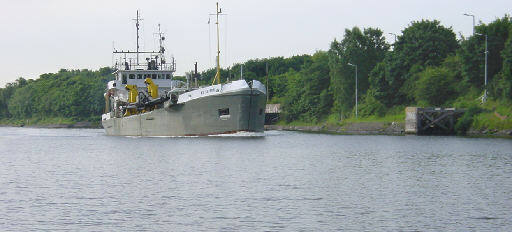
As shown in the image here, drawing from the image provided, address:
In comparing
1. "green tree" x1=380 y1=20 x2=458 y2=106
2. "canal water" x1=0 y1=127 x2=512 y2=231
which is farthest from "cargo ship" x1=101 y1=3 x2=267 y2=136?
"green tree" x1=380 y1=20 x2=458 y2=106

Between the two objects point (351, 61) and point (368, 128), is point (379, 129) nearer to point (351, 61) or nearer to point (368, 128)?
point (368, 128)

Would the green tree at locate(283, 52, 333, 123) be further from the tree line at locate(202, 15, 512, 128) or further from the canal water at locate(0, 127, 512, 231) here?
the canal water at locate(0, 127, 512, 231)

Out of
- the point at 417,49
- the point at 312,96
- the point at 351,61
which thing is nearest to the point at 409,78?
the point at 417,49

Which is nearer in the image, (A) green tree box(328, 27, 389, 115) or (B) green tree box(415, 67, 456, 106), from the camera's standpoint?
(B) green tree box(415, 67, 456, 106)

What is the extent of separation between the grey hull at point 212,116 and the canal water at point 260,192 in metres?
17.5

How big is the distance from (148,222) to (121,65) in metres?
70.0

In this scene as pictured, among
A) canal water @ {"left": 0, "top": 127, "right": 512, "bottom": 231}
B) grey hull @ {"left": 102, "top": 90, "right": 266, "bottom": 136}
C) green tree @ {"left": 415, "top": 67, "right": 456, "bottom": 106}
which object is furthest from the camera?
green tree @ {"left": 415, "top": 67, "right": 456, "bottom": 106}

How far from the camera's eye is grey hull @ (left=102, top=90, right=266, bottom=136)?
2721 inches

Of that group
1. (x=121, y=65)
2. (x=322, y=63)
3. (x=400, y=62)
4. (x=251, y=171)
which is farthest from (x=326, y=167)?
(x=322, y=63)

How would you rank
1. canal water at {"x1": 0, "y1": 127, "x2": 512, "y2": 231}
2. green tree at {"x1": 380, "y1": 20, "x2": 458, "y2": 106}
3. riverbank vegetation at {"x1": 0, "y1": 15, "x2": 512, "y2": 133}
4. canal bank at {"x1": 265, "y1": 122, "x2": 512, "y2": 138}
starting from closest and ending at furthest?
1. canal water at {"x1": 0, "y1": 127, "x2": 512, "y2": 231}
2. canal bank at {"x1": 265, "y1": 122, "x2": 512, "y2": 138}
3. riverbank vegetation at {"x1": 0, "y1": 15, "x2": 512, "y2": 133}
4. green tree at {"x1": 380, "y1": 20, "x2": 458, "y2": 106}

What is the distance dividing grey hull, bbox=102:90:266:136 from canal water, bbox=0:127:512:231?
17453 mm

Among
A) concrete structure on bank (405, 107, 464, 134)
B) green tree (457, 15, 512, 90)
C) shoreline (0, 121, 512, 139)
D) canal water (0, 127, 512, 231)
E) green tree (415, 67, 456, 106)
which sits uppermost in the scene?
green tree (457, 15, 512, 90)

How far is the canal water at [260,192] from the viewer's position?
76.9ft

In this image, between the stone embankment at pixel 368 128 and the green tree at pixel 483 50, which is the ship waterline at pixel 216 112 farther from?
the green tree at pixel 483 50
